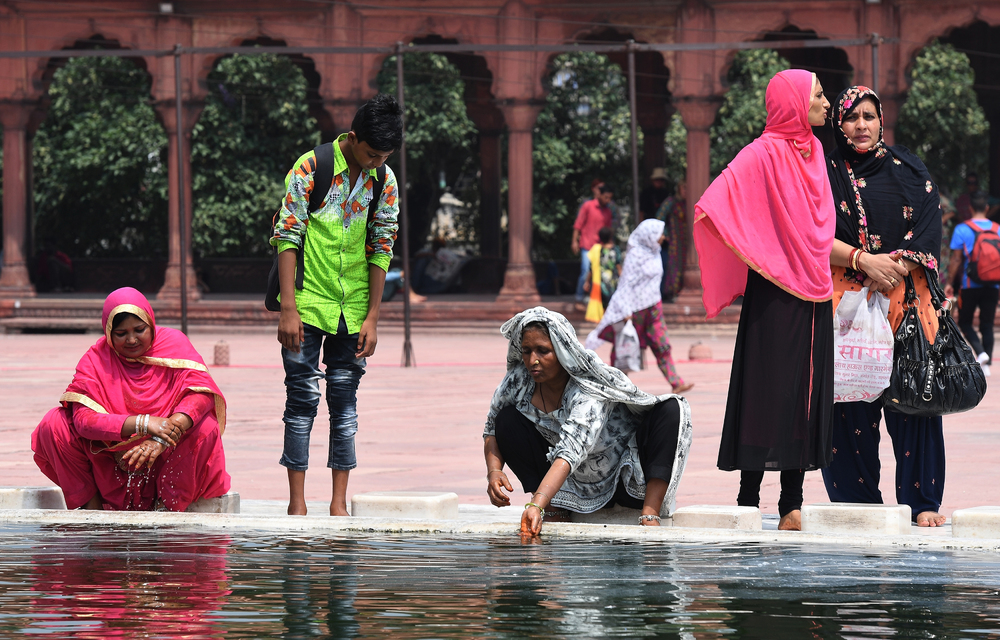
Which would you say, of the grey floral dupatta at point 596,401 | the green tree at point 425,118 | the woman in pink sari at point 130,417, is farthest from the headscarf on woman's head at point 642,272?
the green tree at point 425,118

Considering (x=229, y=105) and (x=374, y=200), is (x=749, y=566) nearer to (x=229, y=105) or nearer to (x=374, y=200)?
(x=374, y=200)

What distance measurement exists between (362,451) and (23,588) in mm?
4314

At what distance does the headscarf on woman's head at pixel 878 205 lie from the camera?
19.1 ft

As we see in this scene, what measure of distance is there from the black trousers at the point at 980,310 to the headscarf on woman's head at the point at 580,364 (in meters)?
8.59

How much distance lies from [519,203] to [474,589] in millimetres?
16950

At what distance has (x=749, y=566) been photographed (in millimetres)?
4715

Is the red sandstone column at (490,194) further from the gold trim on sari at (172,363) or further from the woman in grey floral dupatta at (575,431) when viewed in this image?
the woman in grey floral dupatta at (575,431)

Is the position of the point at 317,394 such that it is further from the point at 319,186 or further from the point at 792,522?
the point at 792,522

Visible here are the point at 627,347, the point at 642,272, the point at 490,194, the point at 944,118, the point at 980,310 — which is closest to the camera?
the point at 642,272

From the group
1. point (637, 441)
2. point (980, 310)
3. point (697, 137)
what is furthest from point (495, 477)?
point (697, 137)

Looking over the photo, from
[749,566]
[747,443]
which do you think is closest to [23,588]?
[749,566]

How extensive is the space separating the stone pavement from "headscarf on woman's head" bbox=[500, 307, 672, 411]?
1.27 meters

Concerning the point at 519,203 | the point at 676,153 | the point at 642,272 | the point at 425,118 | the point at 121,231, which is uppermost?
the point at 425,118

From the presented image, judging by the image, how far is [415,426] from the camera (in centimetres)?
1004
